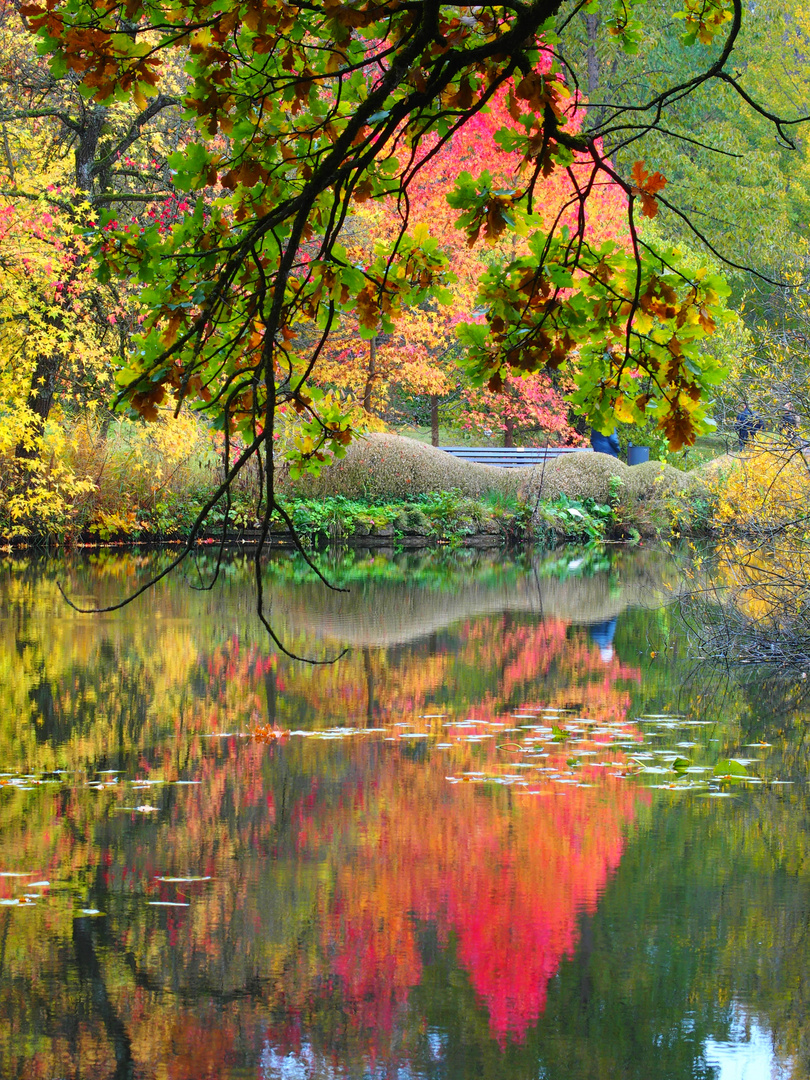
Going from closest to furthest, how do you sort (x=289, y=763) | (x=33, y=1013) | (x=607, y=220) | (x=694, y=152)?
(x=33, y=1013)
(x=289, y=763)
(x=607, y=220)
(x=694, y=152)

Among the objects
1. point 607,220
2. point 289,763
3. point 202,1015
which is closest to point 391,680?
point 289,763

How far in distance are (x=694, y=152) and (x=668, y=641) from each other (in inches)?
1415

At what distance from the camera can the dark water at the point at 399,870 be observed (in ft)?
14.2

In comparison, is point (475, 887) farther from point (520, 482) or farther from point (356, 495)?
point (520, 482)

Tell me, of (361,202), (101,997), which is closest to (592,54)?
(361,202)

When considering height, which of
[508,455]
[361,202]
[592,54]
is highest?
[592,54]

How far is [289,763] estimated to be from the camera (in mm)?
8148

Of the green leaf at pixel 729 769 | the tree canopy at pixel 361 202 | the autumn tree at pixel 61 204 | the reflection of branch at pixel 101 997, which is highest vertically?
the autumn tree at pixel 61 204

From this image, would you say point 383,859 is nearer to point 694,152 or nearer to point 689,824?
point 689,824

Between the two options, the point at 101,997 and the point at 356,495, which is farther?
the point at 356,495

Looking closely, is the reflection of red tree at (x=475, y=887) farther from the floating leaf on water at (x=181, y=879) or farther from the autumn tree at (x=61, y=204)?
the autumn tree at (x=61, y=204)

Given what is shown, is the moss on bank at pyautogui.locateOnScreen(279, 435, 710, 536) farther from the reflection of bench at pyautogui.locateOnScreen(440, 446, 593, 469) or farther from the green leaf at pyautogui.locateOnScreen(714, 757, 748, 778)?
the green leaf at pyautogui.locateOnScreen(714, 757, 748, 778)

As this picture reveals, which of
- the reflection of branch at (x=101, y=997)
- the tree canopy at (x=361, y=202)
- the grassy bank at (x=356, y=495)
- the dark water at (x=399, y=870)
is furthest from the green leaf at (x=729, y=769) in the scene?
the grassy bank at (x=356, y=495)

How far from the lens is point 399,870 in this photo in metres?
6.04
